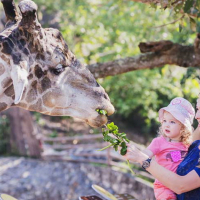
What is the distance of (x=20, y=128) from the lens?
38.6ft

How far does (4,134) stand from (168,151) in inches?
434

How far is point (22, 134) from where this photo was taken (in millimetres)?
11867

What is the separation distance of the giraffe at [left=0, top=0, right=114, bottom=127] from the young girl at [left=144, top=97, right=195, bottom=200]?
375 mm

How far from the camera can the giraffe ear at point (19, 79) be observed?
6.88 feet

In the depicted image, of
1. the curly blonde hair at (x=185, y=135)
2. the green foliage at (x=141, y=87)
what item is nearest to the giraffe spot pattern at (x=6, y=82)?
the curly blonde hair at (x=185, y=135)

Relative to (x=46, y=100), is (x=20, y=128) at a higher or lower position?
lower

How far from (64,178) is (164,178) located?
7.48 m

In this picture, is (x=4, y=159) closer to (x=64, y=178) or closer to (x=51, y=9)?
(x=64, y=178)

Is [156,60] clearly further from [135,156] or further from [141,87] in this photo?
[141,87]

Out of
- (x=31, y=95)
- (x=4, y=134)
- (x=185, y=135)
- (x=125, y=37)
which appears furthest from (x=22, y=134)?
(x=185, y=135)

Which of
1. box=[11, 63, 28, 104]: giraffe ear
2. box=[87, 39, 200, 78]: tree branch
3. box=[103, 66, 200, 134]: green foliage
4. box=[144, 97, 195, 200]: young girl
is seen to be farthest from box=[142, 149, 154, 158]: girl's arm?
box=[103, 66, 200, 134]: green foliage

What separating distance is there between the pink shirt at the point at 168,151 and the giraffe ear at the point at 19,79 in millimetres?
926

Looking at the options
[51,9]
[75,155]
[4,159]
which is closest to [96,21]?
[51,9]

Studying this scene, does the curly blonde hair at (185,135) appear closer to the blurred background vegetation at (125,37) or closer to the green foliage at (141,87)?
the blurred background vegetation at (125,37)
